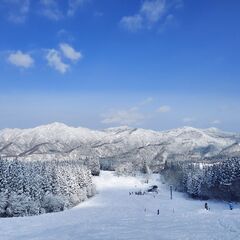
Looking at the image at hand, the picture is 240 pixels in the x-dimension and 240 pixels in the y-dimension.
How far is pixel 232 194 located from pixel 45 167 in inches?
2113

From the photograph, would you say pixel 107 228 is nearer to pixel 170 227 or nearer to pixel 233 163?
pixel 170 227

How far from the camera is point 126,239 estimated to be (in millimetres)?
30797

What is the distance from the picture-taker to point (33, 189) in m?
105

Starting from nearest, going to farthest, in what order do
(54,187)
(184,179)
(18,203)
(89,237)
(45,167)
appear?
(89,237)
(18,203)
(54,187)
(45,167)
(184,179)

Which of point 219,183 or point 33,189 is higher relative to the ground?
point 219,183

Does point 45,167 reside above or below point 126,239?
above

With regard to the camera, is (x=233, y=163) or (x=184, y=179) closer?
(x=233, y=163)

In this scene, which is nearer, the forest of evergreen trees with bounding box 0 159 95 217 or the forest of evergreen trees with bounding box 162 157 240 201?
the forest of evergreen trees with bounding box 0 159 95 217

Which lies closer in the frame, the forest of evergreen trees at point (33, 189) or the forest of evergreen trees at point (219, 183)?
the forest of evergreen trees at point (33, 189)

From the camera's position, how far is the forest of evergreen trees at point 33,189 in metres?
95.8

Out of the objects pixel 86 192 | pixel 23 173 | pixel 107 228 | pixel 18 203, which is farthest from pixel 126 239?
pixel 86 192

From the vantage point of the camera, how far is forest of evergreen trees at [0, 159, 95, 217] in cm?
9575

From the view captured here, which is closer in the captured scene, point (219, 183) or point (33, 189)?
point (33, 189)

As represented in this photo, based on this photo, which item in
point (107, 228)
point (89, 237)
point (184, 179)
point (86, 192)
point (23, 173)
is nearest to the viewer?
point (89, 237)
